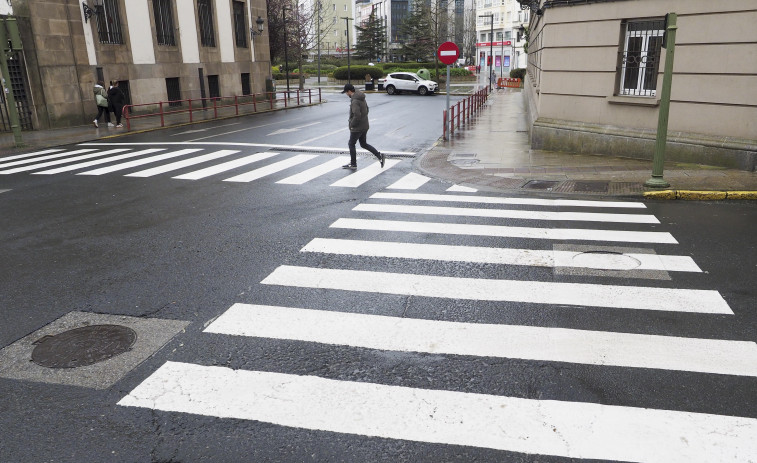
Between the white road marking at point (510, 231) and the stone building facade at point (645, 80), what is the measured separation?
18.7ft

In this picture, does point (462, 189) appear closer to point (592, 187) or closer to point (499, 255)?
point (592, 187)

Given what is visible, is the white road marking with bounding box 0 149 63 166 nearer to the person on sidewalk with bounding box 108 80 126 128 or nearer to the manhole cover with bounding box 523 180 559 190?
the person on sidewalk with bounding box 108 80 126 128

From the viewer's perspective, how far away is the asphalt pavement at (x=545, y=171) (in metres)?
10.5

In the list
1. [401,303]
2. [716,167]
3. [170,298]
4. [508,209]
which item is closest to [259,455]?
[401,303]

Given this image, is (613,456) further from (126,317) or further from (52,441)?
(126,317)

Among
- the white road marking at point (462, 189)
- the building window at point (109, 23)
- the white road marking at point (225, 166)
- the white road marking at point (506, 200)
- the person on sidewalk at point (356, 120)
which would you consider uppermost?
the building window at point (109, 23)

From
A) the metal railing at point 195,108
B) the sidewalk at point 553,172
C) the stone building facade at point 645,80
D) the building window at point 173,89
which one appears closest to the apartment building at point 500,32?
the metal railing at point 195,108

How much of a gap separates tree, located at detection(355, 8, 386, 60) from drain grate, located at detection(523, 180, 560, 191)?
69922mm

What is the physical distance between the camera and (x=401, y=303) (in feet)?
19.1

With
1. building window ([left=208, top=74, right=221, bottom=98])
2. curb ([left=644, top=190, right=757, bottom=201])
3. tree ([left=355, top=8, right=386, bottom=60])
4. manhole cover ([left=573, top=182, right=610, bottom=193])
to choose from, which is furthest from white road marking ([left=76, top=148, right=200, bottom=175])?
tree ([left=355, top=8, right=386, bottom=60])

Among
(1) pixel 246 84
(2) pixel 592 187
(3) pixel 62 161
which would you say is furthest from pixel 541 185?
(1) pixel 246 84

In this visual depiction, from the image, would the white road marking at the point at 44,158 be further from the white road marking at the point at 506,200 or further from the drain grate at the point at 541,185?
the drain grate at the point at 541,185

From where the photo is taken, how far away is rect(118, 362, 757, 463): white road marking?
357cm

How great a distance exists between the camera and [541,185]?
11414 millimetres
